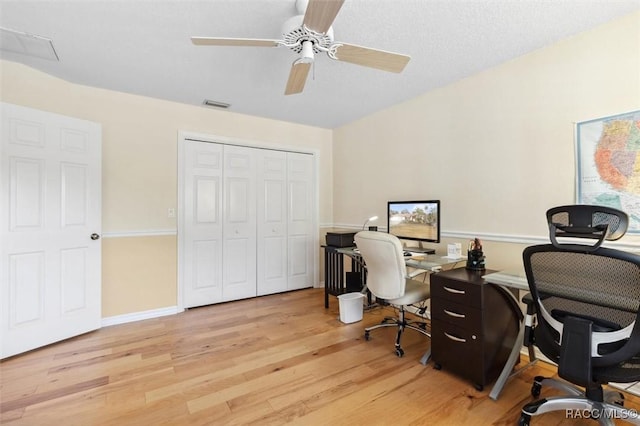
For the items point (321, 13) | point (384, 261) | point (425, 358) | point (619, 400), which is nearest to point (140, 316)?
point (384, 261)

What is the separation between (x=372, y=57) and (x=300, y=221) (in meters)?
2.73

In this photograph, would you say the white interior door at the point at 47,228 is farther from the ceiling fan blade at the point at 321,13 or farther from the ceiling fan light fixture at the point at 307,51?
the ceiling fan blade at the point at 321,13

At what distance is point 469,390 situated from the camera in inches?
74.6

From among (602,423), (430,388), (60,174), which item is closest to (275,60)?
(60,174)

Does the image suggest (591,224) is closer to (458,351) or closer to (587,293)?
(587,293)

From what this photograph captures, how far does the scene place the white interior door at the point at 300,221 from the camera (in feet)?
13.6

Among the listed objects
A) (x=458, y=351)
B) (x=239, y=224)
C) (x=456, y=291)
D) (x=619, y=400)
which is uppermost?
(x=239, y=224)

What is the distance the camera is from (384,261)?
Answer: 7.67ft

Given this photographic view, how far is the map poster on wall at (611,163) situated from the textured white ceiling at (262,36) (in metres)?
0.70

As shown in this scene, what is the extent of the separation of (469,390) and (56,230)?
354 cm

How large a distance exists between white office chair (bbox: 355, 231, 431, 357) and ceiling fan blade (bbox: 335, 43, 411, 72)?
1.19 meters

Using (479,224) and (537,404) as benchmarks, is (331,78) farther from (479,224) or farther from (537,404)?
(537,404)

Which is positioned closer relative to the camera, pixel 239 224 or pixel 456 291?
pixel 456 291

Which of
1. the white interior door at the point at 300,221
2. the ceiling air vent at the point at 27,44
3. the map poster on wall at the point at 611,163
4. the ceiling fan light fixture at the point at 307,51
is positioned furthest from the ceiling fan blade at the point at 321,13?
the white interior door at the point at 300,221
